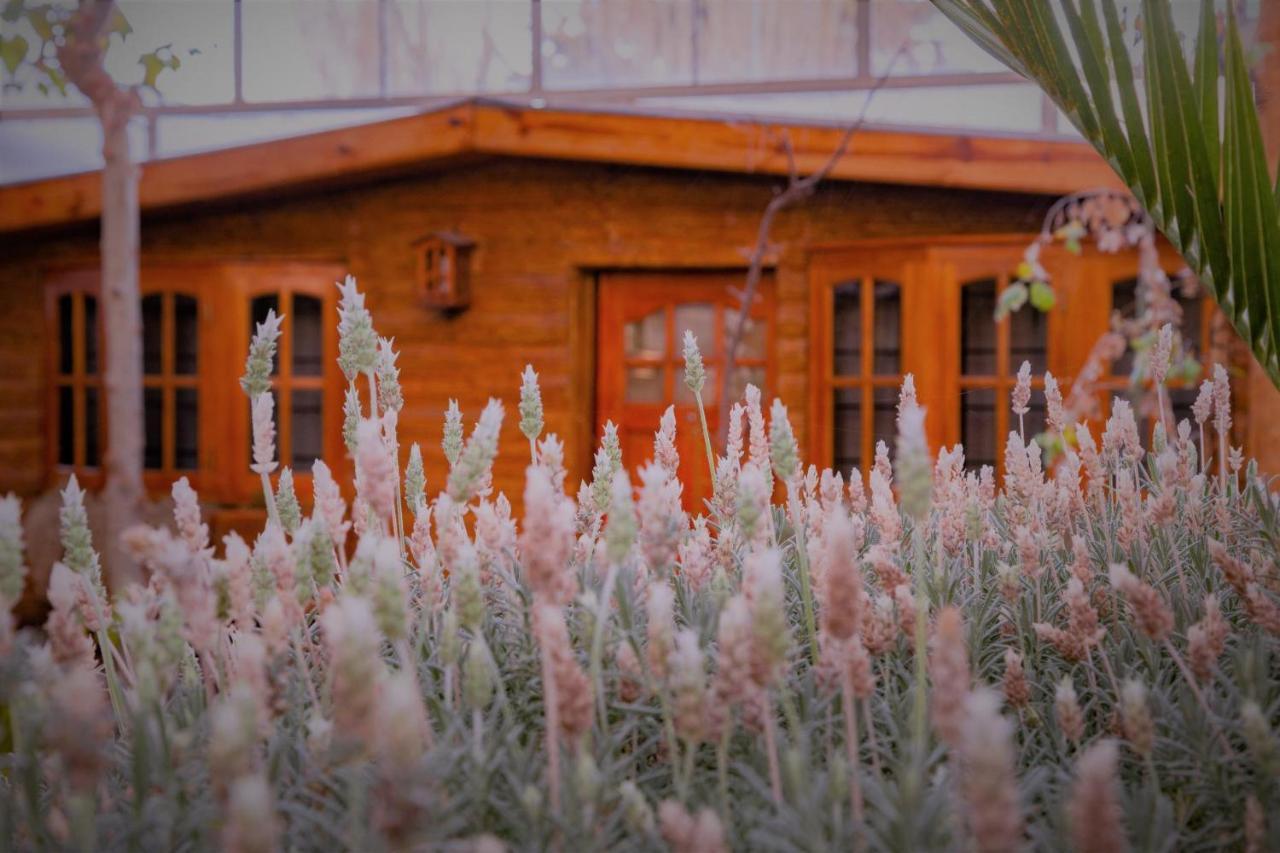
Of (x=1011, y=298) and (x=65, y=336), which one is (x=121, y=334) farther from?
(x=1011, y=298)

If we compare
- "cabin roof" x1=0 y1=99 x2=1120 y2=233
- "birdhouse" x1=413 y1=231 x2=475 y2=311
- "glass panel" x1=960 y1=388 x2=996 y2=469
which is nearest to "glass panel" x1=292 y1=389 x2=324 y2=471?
"birdhouse" x1=413 y1=231 x2=475 y2=311

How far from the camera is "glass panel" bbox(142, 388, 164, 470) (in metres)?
8.42

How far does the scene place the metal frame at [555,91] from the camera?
6.27m

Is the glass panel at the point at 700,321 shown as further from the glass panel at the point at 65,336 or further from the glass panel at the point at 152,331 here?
the glass panel at the point at 65,336

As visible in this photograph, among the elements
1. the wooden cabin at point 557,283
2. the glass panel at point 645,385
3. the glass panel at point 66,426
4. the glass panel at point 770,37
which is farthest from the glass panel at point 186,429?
the glass panel at point 770,37

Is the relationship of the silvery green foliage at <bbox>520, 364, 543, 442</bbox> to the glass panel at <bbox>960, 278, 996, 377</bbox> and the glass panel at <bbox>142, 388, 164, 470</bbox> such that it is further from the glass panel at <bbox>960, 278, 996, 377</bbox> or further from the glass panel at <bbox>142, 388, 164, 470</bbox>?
the glass panel at <bbox>142, 388, 164, 470</bbox>

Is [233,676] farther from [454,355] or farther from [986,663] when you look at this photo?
[454,355]

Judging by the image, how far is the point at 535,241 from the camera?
7285 mm

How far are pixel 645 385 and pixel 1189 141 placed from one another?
5785mm

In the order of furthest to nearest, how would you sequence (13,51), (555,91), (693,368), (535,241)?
(535,241), (555,91), (13,51), (693,368)

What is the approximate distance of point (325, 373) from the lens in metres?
7.85

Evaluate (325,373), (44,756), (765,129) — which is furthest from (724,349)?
(44,756)

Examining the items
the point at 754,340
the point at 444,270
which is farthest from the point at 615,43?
the point at 754,340

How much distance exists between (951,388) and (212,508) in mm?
5003
